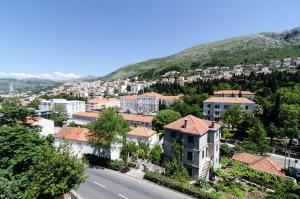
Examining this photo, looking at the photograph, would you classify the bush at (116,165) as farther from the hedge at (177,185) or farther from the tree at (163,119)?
the tree at (163,119)

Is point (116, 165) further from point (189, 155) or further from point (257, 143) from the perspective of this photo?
point (257, 143)

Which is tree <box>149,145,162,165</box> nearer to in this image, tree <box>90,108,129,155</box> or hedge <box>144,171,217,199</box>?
hedge <box>144,171,217,199</box>

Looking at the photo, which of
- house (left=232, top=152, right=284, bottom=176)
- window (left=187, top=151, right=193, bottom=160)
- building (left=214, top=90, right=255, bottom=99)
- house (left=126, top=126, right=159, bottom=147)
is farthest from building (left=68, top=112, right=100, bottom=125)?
house (left=232, top=152, right=284, bottom=176)

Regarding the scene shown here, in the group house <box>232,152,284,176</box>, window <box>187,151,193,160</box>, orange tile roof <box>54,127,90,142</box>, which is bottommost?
house <box>232,152,284,176</box>

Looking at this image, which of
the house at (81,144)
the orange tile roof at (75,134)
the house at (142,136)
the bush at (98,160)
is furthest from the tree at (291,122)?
the orange tile roof at (75,134)

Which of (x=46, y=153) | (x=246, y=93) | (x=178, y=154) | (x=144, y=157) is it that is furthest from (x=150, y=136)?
(x=246, y=93)

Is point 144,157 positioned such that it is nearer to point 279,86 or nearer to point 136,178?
point 136,178
